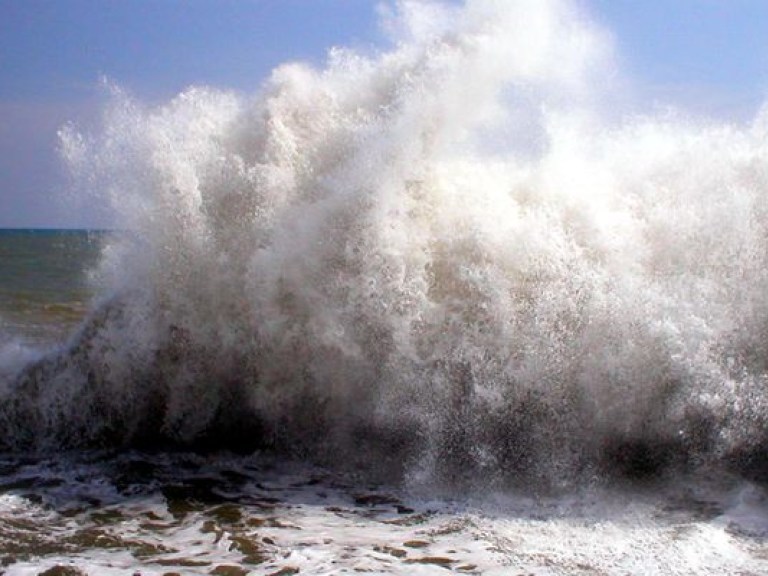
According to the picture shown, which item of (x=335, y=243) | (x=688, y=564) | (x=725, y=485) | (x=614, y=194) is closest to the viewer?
(x=688, y=564)

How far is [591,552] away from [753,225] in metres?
3.63

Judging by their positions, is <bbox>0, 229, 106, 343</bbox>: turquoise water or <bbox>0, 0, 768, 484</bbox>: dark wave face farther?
<bbox>0, 229, 106, 343</bbox>: turquoise water

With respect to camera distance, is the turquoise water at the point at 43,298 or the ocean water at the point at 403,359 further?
the turquoise water at the point at 43,298

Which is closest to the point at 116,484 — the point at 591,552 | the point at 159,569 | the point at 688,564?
the point at 159,569

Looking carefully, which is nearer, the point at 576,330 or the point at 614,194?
the point at 576,330

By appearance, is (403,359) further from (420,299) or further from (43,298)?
(43,298)

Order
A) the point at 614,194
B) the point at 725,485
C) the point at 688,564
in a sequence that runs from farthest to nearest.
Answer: the point at 614,194 → the point at 725,485 → the point at 688,564

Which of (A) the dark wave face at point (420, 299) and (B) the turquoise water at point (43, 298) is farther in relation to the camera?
(B) the turquoise water at point (43, 298)

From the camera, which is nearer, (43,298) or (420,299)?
(420,299)

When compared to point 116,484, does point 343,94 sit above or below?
above

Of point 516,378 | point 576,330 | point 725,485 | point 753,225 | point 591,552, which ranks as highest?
point 753,225

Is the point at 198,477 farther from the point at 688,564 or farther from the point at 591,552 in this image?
the point at 688,564

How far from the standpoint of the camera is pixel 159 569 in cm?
425

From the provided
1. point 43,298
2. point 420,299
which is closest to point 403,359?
point 420,299
